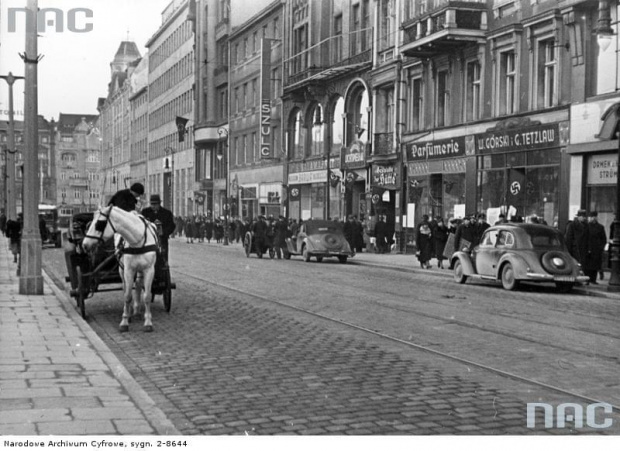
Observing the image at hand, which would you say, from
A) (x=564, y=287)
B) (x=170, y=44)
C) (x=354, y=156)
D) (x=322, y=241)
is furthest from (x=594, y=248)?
(x=170, y=44)

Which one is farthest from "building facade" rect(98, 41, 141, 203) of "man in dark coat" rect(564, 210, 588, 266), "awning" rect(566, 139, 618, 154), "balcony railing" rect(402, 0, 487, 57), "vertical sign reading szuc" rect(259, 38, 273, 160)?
"man in dark coat" rect(564, 210, 588, 266)

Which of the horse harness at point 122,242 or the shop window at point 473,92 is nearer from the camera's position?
the horse harness at point 122,242

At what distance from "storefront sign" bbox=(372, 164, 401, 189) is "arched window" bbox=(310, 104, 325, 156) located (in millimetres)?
7799

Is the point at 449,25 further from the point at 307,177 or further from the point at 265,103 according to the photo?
the point at 265,103

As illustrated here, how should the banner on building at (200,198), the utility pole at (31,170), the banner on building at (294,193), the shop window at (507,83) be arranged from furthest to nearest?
the banner on building at (200,198), the banner on building at (294,193), the shop window at (507,83), the utility pole at (31,170)

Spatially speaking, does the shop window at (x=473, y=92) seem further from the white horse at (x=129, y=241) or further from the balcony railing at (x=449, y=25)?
the white horse at (x=129, y=241)

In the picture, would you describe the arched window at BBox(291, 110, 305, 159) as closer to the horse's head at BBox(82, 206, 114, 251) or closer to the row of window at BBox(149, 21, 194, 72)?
the row of window at BBox(149, 21, 194, 72)

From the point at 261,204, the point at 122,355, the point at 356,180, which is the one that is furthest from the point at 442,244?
the point at 261,204

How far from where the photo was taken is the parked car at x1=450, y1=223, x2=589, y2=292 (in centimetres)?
1909

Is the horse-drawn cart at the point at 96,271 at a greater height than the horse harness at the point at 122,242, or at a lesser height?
lesser

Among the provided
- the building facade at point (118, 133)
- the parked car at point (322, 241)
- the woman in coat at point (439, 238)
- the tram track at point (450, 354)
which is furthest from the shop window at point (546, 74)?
the building facade at point (118, 133)

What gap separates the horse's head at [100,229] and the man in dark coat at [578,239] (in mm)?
13141

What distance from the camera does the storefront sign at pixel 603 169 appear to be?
965 inches

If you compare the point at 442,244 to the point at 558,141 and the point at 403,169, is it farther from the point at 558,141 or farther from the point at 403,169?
the point at 403,169
